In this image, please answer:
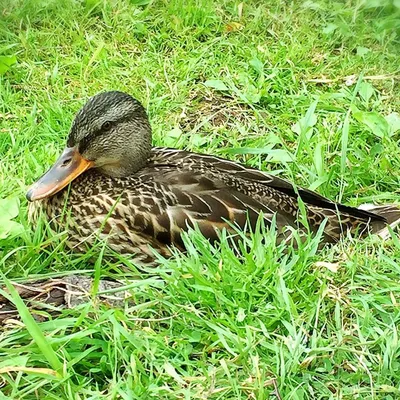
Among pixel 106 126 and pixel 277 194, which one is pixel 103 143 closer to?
pixel 106 126

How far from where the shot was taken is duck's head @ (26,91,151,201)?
3.44 meters

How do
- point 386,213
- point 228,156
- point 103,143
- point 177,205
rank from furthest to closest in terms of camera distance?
point 228,156, point 386,213, point 103,143, point 177,205

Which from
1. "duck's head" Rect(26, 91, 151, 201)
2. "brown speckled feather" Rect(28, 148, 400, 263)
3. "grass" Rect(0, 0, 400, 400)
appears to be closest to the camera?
"grass" Rect(0, 0, 400, 400)

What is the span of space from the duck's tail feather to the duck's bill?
1271 millimetres

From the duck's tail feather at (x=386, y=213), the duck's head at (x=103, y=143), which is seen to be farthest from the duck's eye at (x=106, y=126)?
the duck's tail feather at (x=386, y=213)

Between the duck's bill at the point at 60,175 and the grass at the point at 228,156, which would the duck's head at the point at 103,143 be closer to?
the duck's bill at the point at 60,175

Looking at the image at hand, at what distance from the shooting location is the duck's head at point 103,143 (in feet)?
11.3

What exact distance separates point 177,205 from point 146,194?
5.6 inches

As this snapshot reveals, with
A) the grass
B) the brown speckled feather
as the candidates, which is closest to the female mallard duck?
the brown speckled feather

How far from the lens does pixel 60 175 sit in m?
3.43

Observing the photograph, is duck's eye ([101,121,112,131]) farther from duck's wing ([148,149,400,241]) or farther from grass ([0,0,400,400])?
grass ([0,0,400,400])

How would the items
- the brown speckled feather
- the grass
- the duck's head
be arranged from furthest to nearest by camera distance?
the duck's head → the brown speckled feather → the grass

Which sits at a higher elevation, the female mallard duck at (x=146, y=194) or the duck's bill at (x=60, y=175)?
the duck's bill at (x=60, y=175)

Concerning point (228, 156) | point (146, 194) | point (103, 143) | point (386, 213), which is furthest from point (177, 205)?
point (386, 213)
